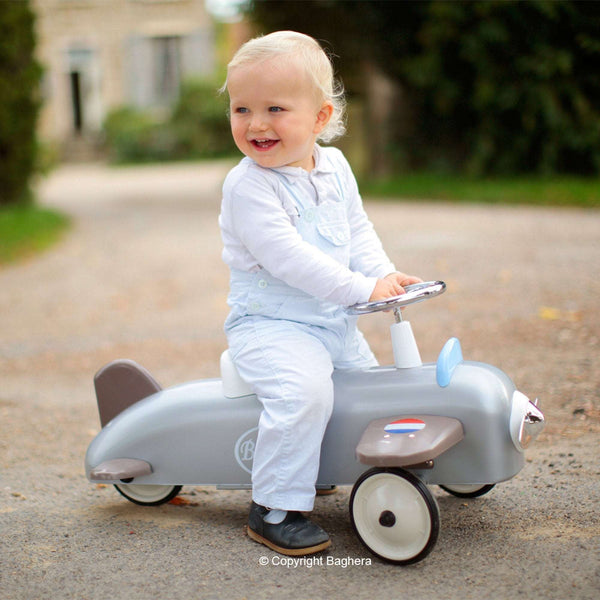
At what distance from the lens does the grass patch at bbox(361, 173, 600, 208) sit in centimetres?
842

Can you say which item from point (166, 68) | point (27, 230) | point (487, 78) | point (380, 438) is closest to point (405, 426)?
point (380, 438)

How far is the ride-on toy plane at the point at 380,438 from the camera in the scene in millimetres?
2094

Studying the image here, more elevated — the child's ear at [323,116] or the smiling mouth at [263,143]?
the child's ear at [323,116]

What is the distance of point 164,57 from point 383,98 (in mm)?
15045

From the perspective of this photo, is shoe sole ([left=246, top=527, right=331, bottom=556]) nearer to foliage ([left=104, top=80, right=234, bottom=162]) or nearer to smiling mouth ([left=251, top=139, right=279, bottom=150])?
smiling mouth ([left=251, top=139, right=279, bottom=150])

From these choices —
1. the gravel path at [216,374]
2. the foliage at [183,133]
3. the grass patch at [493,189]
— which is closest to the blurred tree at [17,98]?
the gravel path at [216,374]

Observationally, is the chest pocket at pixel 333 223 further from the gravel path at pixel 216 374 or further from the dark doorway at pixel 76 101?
the dark doorway at pixel 76 101

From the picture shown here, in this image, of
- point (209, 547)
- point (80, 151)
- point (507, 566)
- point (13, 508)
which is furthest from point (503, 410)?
point (80, 151)

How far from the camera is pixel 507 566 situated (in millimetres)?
2045

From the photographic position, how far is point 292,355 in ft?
7.28

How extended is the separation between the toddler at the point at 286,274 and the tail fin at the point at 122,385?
1.39ft

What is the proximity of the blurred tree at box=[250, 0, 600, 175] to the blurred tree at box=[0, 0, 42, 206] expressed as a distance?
4037mm

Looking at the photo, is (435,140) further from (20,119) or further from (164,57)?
(164,57)

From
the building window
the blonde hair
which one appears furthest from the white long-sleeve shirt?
the building window
